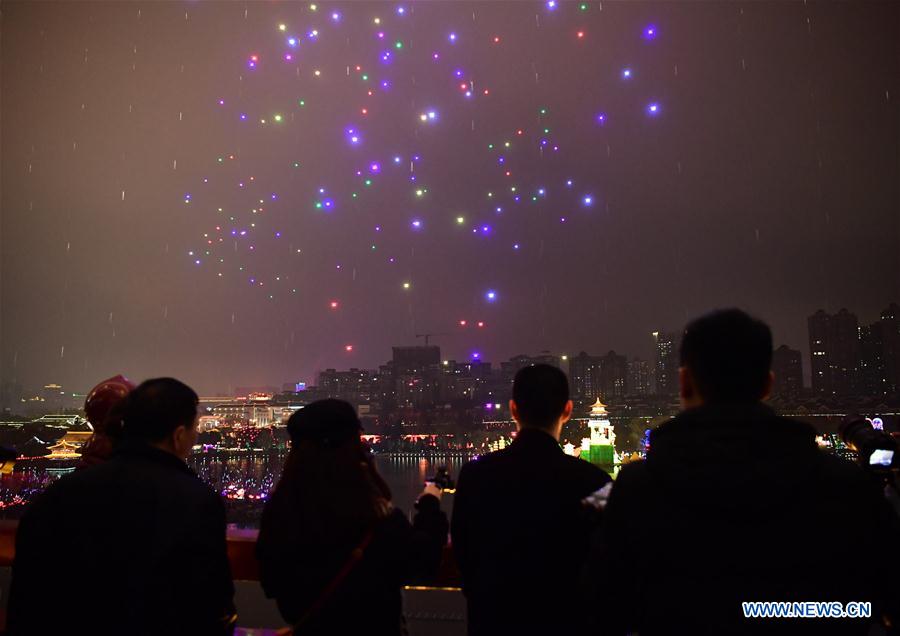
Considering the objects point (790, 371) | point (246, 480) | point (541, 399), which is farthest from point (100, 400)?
point (790, 371)

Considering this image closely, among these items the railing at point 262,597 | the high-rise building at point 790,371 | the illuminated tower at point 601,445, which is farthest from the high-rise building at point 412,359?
the railing at point 262,597

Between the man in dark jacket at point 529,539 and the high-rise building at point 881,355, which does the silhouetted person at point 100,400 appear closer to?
the man in dark jacket at point 529,539

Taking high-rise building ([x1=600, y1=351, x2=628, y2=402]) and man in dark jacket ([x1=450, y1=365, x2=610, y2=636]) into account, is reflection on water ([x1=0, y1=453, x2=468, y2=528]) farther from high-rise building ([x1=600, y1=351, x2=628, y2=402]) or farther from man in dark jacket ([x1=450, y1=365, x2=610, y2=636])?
man in dark jacket ([x1=450, y1=365, x2=610, y2=636])

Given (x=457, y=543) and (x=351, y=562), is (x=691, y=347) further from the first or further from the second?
(x=351, y=562)

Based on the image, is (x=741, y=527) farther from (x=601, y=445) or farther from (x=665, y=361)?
(x=665, y=361)

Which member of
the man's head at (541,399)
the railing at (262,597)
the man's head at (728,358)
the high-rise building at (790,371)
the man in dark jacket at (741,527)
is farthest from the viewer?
the high-rise building at (790,371)

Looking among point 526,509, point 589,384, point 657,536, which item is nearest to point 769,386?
point 657,536

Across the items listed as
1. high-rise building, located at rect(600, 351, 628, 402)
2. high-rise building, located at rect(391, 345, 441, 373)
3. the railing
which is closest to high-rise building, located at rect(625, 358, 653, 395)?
high-rise building, located at rect(600, 351, 628, 402)

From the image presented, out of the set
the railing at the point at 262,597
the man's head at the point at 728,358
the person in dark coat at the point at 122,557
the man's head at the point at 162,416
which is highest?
the man's head at the point at 728,358
